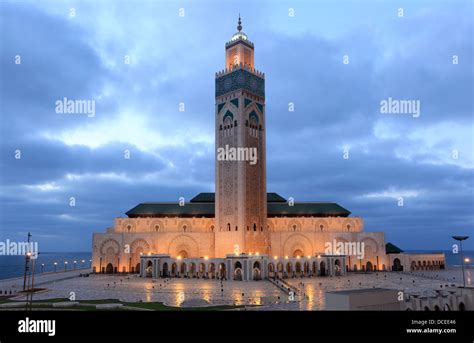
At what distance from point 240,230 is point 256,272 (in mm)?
8252

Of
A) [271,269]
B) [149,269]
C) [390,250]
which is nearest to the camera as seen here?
[271,269]

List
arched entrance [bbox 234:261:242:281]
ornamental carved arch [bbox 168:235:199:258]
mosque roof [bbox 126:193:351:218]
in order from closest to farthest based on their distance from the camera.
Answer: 1. arched entrance [bbox 234:261:242:281]
2. ornamental carved arch [bbox 168:235:199:258]
3. mosque roof [bbox 126:193:351:218]

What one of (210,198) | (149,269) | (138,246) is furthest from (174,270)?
(210,198)

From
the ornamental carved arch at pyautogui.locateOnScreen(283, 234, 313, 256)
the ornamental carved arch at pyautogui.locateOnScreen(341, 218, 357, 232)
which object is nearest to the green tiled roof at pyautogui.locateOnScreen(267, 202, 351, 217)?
the ornamental carved arch at pyautogui.locateOnScreen(341, 218, 357, 232)

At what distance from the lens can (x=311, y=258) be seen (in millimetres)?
64625

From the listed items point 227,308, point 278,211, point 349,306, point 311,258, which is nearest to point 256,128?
point 278,211

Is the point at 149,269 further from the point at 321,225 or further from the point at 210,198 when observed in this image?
the point at 321,225

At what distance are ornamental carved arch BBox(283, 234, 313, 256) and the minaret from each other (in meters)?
5.11

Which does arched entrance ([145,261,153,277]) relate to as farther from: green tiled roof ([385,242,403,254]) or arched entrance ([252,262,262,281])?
green tiled roof ([385,242,403,254])

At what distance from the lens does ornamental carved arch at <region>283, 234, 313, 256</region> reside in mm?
72312

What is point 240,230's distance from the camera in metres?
64.9

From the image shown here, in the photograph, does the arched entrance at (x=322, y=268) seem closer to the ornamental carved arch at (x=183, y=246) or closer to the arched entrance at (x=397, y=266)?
the arched entrance at (x=397, y=266)

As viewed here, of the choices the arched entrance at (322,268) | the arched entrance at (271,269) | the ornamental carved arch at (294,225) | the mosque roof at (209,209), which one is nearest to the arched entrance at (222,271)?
the arched entrance at (271,269)
